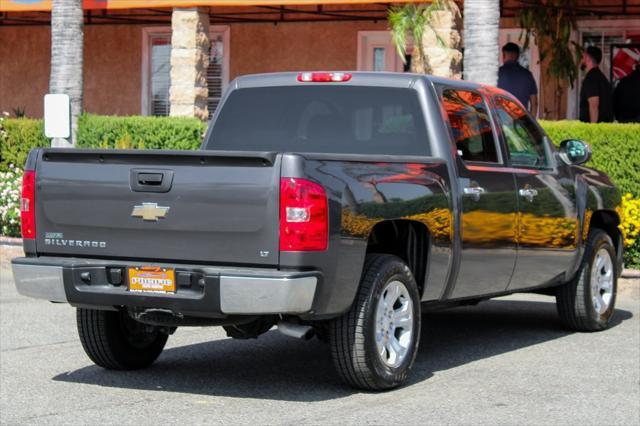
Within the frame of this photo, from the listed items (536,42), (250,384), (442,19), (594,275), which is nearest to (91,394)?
(250,384)

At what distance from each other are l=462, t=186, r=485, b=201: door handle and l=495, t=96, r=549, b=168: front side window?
0.75 metres

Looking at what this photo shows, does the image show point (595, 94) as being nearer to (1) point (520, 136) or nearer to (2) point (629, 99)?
(2) point (629, 99)

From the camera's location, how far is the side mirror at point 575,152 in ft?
33.0

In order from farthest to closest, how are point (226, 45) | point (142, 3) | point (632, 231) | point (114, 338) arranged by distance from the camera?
point (226, 45), point (142, 3), point (632, 231), point (114, 338)

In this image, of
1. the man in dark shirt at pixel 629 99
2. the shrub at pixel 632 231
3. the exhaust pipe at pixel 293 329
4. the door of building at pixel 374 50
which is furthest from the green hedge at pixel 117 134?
the exhaust pipe at pixel 293 329

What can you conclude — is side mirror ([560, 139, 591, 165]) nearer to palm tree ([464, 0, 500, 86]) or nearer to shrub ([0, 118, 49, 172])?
palm tree ([464, 0, 500, 86])

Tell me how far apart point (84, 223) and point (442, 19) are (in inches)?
448

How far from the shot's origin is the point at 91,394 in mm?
7801

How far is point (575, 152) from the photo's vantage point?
1012 centimetres

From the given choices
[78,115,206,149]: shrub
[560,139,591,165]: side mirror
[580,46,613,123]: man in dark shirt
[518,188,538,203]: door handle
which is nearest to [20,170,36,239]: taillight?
[518,188,538,203]: door handle

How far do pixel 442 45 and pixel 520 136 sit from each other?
338 inches

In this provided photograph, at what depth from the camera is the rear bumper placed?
7145 mm

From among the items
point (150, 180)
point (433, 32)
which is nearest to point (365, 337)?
point (150, 180)

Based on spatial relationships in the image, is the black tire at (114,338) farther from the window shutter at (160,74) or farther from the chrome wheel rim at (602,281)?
the window shutter at (160,74)
